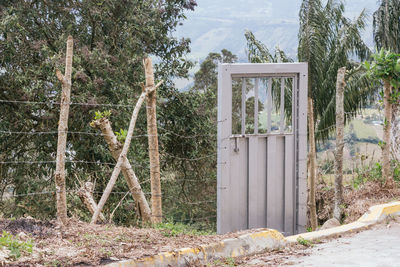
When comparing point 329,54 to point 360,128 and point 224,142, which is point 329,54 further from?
point 224,142

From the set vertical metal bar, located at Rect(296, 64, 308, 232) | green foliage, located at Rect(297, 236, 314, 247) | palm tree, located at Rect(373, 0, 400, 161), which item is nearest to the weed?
green foliage, located at Rect(297, 236, 314, 247)

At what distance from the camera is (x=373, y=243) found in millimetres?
5500

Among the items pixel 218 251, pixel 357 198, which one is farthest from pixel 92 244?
pixel 357 198

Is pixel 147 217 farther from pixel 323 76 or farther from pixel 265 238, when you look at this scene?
pixel 323 76

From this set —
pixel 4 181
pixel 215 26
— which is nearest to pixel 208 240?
pixel 4 181

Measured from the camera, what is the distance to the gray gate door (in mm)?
6613

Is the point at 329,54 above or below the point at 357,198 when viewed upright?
above

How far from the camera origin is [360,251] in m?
5.11

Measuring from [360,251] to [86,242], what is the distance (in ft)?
8.64

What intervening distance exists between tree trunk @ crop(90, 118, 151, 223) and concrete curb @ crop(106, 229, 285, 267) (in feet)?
6.72

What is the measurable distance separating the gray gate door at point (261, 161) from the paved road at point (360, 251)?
1.28 meters

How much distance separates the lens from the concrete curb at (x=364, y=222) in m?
5.66

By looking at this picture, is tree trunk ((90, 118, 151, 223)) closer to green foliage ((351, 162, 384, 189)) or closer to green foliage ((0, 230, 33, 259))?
green foliage ((0, 230, 33, 259))

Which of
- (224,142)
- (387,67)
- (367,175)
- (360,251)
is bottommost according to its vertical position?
(360,251)
